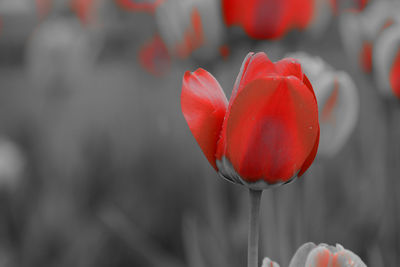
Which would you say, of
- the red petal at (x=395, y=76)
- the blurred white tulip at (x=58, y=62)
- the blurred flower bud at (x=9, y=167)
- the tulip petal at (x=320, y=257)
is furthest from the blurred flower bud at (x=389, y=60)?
the blurred white tulip at (x=58, y=62)

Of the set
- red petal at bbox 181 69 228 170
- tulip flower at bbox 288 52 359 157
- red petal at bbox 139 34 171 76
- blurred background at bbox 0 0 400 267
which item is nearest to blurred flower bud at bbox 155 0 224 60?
blurred background at bbox 0 0 400 267

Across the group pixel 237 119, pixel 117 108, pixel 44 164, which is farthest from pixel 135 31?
pixel 237 119

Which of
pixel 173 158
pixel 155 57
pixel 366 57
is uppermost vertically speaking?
pixel 366 57

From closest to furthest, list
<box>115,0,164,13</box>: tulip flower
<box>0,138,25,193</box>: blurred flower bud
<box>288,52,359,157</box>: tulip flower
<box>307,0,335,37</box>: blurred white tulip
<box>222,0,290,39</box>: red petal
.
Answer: <box>288,52,359,157</box>: tulip flower < <box>222,0,290,39</box>: red petal < <box>307,0,335,37</box>: blurred white tulip < <box>0,138,25,193</box>: blurred flower bud < <box>115,0,164,13</box>: tulip flower

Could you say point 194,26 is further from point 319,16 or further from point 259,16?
point 319,16

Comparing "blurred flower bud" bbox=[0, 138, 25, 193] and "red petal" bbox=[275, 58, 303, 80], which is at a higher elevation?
"red petal" bbox=[275, 58, 303, 80]

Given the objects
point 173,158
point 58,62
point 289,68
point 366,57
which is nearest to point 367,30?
point 366,57

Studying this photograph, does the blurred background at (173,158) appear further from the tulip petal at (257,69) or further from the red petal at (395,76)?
the tulip petal at (257,69)

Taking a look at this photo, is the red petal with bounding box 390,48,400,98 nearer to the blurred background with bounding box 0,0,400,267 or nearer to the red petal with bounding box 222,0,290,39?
the blurred background with bounding box 0,0,400,267
